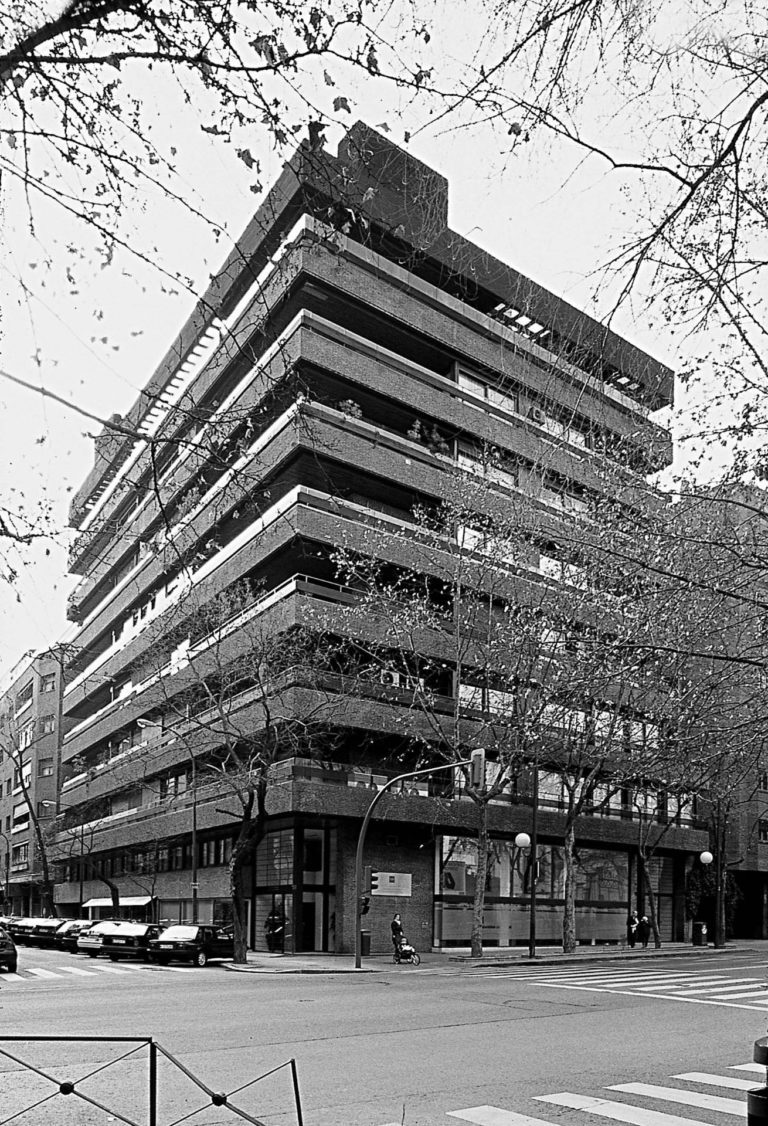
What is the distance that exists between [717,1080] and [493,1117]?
3.42 meters

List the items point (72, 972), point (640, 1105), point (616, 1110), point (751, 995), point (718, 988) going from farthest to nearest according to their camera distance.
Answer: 1. point (72, 972)
2. point (718, 988)
3. point (751, 995)
4. point (640, 1105)
5. point (616, 1110)

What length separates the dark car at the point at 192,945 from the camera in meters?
34.5

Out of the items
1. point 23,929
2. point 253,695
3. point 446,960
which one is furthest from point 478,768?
point 23,929

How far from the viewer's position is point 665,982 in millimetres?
26859

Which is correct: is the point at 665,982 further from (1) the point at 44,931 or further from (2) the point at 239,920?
(1) the point at 44,931

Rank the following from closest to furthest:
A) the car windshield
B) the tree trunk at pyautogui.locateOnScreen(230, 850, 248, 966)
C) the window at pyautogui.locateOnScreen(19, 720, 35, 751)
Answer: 1. the tree trunk at pyautogui.locateOnScreen(230, 850, 248, 966)
2. the car windshield
3. the window at pyautogui.locateOnScreen(19, 720, 35, 751)

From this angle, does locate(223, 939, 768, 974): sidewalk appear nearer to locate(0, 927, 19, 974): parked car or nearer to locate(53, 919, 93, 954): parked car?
locate(0, 927, 19, 974): parked car

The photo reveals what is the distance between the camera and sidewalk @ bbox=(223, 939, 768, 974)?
31734 millimetres

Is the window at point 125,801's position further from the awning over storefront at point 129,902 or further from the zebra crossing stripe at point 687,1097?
the zebra crossing stripe at point 687,1097

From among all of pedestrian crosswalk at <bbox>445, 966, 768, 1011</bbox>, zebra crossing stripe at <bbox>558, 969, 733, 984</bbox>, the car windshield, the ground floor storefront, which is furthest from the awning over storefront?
zebra crossing stripe at <bbox>558, 969, 733, 984</bbox>

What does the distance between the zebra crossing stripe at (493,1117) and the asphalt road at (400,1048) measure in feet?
0.10

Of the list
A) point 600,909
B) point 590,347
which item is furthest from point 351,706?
point 590,347

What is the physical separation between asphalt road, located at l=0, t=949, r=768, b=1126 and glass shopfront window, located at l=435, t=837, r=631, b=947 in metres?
17.5

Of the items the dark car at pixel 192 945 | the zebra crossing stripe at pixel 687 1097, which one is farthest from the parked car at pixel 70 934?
the zebra crossing stripe at pixel 687 1097
